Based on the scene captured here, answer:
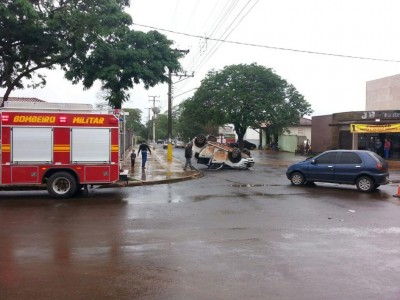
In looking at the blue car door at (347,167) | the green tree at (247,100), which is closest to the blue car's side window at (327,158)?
the blue car door at (347,167)

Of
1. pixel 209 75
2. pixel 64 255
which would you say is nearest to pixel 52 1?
pixel 64 255

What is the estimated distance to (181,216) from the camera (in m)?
10.2

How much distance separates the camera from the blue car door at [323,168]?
16.0 m

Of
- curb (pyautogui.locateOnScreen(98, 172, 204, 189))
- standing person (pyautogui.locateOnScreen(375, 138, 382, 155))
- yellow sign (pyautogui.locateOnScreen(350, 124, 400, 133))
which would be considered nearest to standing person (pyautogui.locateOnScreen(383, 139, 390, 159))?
standing person (pyautogui.locateOnScreen(375, 138, 382, 155))

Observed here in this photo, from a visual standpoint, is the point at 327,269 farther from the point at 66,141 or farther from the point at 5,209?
the point at 66,141

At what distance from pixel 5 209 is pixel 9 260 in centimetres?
548

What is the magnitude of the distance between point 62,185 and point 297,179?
9273mm

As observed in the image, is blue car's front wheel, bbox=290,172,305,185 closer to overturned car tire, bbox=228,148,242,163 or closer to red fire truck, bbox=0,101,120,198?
red fire truck, bbox=0,101,120,198

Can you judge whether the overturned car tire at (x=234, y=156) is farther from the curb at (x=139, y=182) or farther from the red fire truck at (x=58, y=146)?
the red fire truck at (x=58, y=146)

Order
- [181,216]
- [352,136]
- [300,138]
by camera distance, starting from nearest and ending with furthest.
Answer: [181,216] < [352,136] < [300,138]

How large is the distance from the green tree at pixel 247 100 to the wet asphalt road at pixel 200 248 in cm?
3267

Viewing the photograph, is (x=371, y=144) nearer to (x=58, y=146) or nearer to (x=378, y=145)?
(x=378, y=145)

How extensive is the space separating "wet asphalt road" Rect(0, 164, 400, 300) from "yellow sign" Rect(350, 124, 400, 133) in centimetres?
1843

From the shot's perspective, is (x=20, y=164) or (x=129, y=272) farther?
(x=20, y=164)
